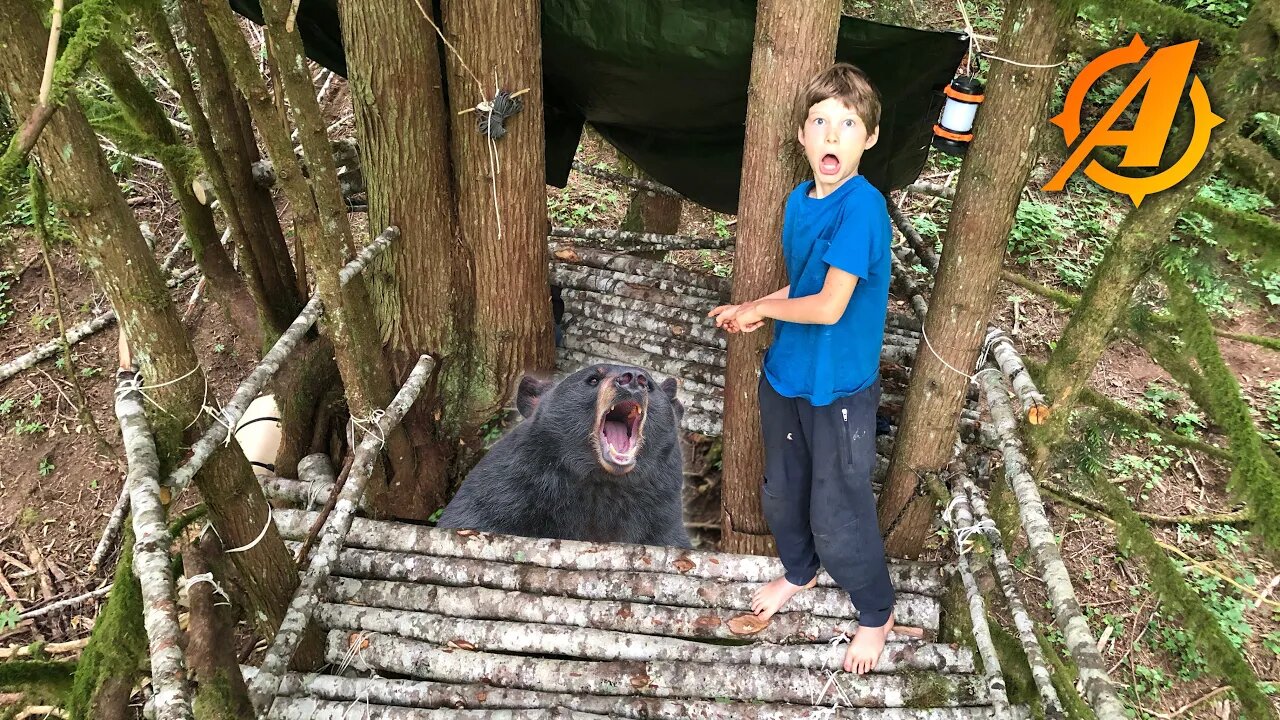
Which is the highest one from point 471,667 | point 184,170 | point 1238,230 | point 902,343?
point 1238,230

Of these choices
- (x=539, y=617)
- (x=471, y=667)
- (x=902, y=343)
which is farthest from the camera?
(x=902, y=343)

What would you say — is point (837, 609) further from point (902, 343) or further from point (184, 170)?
point (184, 170)

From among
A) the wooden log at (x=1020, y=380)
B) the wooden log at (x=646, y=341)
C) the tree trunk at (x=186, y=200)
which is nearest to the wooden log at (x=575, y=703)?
the wooden log at (x=1020, y=380)

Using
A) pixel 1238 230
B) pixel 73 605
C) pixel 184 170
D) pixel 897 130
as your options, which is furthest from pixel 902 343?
pixel 73 605

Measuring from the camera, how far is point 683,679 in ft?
7.70

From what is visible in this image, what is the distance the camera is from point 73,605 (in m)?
4.17

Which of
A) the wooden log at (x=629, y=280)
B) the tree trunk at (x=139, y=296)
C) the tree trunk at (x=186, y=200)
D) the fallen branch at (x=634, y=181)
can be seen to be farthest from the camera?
the fallen branch at (x=634, y=181)

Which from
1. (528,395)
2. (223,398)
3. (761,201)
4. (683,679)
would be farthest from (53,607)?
(761,201)

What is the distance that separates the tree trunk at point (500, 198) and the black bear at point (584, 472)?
65cm

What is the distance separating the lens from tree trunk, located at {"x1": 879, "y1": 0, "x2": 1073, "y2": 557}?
2129 millimetres

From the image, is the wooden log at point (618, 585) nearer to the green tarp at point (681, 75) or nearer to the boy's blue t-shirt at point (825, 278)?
the boy's blue t-shirt at point (825, 278)

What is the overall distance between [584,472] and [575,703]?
1.07 m

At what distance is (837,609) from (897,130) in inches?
84.8

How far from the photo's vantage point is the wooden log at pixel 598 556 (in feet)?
8.72
